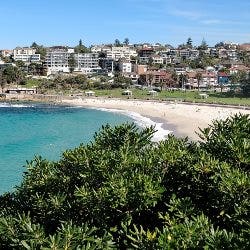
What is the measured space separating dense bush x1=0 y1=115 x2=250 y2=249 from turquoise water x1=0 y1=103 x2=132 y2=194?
13.5 metres

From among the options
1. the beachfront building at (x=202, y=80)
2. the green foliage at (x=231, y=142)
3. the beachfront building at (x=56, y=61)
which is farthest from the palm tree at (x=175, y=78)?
the green foliage at (x=231, y=142)

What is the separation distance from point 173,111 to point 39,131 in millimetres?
28416

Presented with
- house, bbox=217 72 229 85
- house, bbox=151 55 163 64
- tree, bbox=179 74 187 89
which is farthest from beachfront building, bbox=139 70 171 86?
house, bbox=151 55 163 64

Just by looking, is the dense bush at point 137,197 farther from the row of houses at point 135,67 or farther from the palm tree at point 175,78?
the palm tree at point 175,78

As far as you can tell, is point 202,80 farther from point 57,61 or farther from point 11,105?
point 11,105

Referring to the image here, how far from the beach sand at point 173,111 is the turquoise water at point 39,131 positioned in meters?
6.08

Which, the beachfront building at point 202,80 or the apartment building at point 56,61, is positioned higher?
the apartment building at point 56,61

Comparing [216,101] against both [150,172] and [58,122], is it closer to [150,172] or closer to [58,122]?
[58,122]

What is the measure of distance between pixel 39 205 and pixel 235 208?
14.1ft

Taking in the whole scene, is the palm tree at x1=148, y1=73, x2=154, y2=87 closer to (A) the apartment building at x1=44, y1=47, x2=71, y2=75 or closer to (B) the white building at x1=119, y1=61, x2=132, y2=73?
(B) the white building at x1=119, y1=61, x2=132, y2=73

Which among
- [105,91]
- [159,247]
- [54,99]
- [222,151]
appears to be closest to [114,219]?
[159,247]

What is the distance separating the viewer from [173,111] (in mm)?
86062

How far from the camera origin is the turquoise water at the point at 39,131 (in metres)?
42.0

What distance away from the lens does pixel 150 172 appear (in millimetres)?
11172
